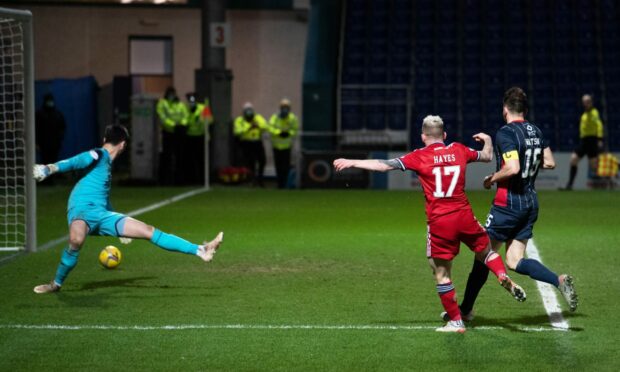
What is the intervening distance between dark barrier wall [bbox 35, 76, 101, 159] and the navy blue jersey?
Result: 24396 millimetres

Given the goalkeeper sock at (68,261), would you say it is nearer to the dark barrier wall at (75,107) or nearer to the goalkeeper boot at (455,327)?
the goalkeeper boot at (455,327)

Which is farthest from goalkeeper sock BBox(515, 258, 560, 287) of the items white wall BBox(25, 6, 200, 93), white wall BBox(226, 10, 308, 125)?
white wall BBox(25, 6, 200, 93)

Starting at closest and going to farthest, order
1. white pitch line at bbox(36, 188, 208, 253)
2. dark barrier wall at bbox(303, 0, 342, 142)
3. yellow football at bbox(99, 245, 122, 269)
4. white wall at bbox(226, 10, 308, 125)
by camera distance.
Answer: yellow football at bbox(99, 245, 122, 269), white pitch line at bbox(36, 188, 208, 253), dark barrier wall at bbox(303, 0, 342, 142), white wall at bbox(226, 10, 308, 125)

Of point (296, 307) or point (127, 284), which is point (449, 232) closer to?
point (296, 307)

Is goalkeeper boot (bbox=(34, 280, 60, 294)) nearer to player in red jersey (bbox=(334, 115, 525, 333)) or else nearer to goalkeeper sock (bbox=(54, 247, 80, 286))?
goalkeeper sock (bbox=(54, 247, 80, 286))

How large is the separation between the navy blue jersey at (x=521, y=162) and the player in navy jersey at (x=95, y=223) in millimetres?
2772

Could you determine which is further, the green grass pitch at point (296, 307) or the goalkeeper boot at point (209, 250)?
the goalkeeper boot at point (209, 250)

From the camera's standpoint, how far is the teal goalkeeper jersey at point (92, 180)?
10188 millimetres

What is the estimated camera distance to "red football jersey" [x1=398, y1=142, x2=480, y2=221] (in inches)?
327

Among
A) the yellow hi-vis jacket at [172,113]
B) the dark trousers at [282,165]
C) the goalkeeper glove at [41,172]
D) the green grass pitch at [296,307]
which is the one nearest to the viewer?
the green grass pitch at [296,307]

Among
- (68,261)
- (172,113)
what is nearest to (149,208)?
(172,113)

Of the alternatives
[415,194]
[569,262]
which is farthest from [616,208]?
[569,262]

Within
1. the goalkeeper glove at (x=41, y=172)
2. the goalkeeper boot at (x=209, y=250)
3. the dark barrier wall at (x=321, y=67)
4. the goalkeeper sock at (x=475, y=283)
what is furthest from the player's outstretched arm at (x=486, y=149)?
the dark barrier wall at (x=321, y=67)

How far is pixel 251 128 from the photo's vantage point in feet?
86.3
